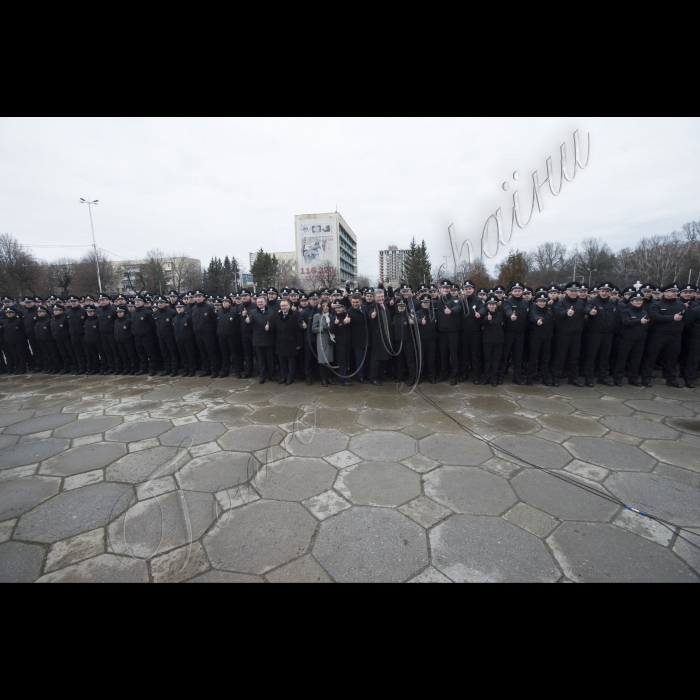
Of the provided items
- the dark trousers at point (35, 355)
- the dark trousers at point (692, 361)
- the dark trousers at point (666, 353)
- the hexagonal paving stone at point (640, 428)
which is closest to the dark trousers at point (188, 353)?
the dark trousers at point (35, 355)

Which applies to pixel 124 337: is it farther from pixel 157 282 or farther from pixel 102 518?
pixel 157 282

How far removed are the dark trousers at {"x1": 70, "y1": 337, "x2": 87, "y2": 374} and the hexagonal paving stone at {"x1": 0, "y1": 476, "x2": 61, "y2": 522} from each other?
20.7 ft

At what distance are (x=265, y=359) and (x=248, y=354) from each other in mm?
496

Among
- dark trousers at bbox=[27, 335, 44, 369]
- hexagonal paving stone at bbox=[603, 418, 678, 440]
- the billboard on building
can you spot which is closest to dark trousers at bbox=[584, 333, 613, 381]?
hexagonal paving stone at bbox=[603, 418, 678, 440]

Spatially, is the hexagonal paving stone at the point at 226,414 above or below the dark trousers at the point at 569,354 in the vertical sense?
below

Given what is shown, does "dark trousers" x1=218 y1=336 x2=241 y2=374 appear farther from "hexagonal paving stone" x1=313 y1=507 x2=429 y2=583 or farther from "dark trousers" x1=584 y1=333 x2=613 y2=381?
"dark trousers" x1=584 y1=333 x2=613 y2=381

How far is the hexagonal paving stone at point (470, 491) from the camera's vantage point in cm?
296

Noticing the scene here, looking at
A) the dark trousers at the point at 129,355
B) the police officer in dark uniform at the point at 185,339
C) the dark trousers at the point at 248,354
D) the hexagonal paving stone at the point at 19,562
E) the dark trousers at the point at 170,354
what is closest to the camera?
the hexagonal paving stone at the point at 19,562

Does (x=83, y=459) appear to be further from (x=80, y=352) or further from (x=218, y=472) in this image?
(x=80, y=352)

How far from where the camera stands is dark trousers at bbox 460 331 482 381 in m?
6.91

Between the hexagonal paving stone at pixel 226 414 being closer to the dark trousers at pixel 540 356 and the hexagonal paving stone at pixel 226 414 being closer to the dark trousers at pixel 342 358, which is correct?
the dark trousers at pixel 342 358

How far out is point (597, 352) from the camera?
22.3 ft

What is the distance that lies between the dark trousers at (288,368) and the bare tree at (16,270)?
39.8 m

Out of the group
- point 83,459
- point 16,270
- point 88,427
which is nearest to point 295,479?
point 83,459
